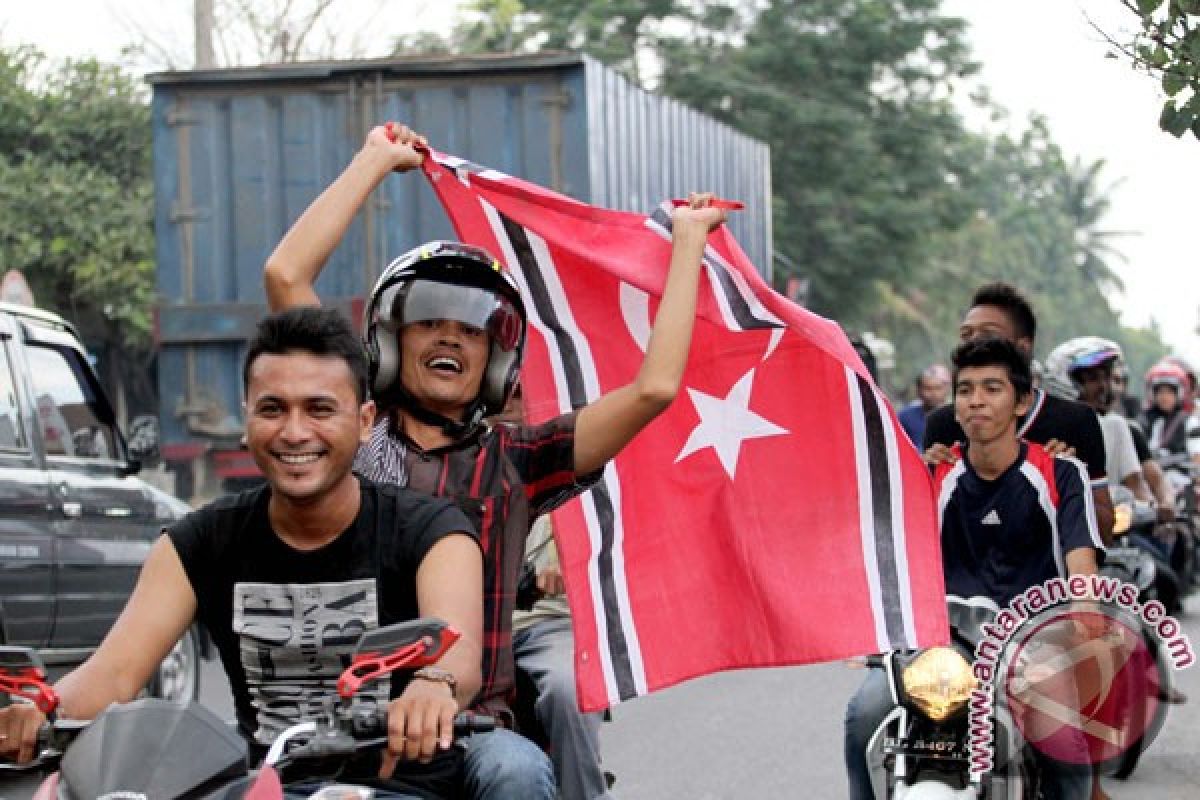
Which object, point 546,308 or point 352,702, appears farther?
point 546,308

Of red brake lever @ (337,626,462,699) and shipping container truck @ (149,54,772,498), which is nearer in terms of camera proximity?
red brake lever @ (337,626,462,699)

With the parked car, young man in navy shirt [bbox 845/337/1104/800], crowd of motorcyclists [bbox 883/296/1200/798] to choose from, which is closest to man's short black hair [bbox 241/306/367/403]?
crowd of motorcyclists [bbox 883/296/1200/798]

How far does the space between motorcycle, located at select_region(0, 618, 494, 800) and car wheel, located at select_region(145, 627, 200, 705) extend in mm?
8006

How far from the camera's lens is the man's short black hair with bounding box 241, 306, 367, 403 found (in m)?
4.00

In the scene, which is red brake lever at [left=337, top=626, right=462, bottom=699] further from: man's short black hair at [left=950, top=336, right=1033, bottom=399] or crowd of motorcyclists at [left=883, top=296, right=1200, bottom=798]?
man's short black hair at [left=950, top=336, right=1033, bottom=399]

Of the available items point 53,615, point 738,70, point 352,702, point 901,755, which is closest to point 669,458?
point 901,755

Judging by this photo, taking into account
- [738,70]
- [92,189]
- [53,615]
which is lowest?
[53,615]

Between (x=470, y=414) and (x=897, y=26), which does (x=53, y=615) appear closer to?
(x=470, y=414)

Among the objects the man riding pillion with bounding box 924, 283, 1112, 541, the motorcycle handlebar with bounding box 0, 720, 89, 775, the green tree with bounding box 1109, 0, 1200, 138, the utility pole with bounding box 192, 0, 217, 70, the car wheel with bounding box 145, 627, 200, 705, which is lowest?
the car wheel with bounding box 145, 627, 200, 705

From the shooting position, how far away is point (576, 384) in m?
6.11

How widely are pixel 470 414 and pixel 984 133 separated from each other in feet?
228

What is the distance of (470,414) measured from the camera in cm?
485

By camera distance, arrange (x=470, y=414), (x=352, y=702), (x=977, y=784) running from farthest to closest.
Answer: (x=977, y=784) < (x=470, y=414) < (x=352, y=702)

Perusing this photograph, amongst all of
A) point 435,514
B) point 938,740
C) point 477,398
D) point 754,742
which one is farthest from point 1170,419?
point 435,514
